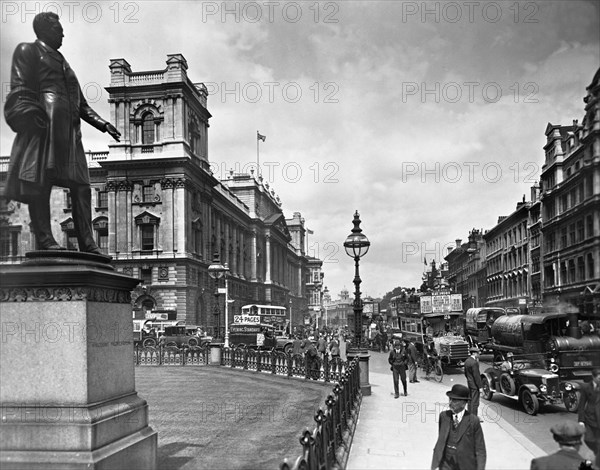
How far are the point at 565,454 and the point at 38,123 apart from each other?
6717 millimetres

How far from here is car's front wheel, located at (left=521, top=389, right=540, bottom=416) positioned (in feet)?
47.4

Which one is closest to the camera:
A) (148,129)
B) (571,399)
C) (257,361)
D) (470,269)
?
(571,399)

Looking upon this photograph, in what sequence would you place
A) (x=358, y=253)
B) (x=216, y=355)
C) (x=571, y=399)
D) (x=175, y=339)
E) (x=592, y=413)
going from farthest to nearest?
(x=175, y=339) → (x=216, y=355) → (x=358, y=253) → (x=571, y=399) → (x=592, y=413)

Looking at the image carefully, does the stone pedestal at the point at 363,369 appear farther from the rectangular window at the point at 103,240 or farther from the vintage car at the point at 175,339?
the rectangular window at the point at 103,240

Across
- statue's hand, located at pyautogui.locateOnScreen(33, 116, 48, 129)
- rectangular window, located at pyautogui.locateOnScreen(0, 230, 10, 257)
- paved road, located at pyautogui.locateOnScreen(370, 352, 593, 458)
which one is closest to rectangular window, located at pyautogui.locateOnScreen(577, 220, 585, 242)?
paved road, located at pyautogui.locateOnScreen(370, 352, 593, 458)

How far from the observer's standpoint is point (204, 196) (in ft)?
210

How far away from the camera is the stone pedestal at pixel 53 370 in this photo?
6602 millimetres

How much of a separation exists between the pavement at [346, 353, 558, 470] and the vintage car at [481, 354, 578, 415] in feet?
2.54

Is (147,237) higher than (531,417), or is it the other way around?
(147,237)

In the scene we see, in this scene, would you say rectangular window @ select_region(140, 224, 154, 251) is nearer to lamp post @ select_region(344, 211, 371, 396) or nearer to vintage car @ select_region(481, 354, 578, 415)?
lamp post @ select_region(344, 211, 371, 396)

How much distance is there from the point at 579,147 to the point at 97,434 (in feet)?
22.7

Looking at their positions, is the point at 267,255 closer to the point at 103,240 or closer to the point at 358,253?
the point at 103,240

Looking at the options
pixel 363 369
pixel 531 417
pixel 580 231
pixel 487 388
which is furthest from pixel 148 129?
pixel 580 231

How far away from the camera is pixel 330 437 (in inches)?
344
